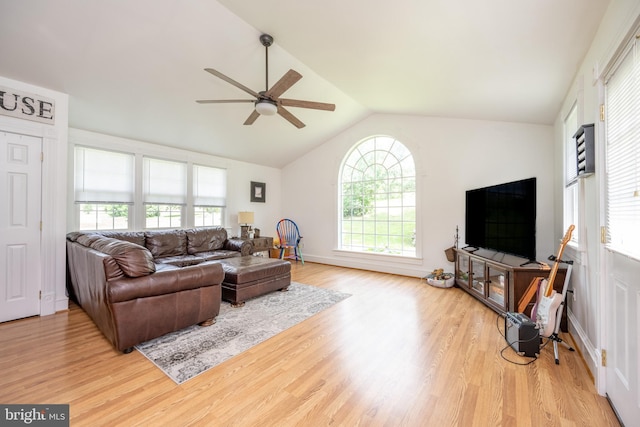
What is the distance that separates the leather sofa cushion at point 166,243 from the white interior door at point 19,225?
1310mm

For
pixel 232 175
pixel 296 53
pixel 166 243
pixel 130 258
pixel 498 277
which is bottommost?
pixel 498 277

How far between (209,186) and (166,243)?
160cm

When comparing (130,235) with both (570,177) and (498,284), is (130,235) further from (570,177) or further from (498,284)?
(570,177)

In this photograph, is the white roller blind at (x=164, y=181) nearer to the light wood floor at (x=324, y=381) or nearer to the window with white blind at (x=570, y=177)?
the light wood floor at (x=324, y=381)

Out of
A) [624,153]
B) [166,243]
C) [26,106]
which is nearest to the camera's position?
[624,153]

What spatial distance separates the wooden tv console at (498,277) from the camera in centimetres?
279

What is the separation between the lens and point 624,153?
1.51 meters

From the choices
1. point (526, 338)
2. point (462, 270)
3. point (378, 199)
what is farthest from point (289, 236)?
point (526, 338)

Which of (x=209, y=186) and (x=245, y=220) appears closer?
(x=209, y=186)

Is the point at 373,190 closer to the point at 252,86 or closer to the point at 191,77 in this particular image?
the point at 252,86

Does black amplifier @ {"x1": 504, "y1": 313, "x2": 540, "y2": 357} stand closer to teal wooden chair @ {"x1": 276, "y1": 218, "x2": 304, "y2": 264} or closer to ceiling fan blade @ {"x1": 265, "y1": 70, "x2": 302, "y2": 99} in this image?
ceiling fan blade @ {"x1": 265, "y1": 70, "x2": 302, "y2": 99}

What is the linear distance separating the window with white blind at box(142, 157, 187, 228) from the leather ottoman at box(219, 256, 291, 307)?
1930 mm

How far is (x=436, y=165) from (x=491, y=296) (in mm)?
2418

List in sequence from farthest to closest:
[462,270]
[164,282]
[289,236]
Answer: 1. [289,236]
2. [462,270]
3. [164,282]
